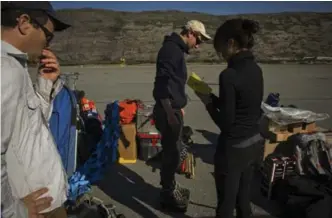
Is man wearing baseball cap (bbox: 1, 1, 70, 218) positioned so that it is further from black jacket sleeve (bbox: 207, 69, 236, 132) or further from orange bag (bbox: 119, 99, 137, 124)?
orange bag (bbox: 119, 99, 137, 124)

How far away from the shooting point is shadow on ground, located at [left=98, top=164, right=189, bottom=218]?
4.79m

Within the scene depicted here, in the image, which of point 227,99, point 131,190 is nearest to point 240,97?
point 227,99

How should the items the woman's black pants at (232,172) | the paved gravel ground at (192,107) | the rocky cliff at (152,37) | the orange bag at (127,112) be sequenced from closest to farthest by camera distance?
the woman's black pants at (232,172) → the paved gravel ground at (192,107) → the orange bag at (127,112) → the rocky cliff at (152,37)

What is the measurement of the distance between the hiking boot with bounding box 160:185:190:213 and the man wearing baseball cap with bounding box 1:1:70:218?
2.59 m

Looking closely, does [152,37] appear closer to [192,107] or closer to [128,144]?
[192,107]

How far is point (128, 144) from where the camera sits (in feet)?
20.6

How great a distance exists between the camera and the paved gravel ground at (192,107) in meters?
4.92

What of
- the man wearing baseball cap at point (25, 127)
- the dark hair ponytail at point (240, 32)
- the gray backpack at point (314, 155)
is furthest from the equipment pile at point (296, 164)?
the man wearing baseball cap at point (25, 127)

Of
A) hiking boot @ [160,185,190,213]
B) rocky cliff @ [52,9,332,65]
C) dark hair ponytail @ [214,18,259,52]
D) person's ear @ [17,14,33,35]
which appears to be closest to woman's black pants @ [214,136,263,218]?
dark hair ponytail @ [214,18,259,52]

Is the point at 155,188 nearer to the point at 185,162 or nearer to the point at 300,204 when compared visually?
the point at 185,162

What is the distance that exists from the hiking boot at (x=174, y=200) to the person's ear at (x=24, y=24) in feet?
10.5

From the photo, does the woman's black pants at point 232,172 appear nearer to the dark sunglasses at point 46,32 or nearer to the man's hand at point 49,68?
the man's hand at point 49,68

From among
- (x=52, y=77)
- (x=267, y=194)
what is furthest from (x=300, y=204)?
(x=52, y=77)

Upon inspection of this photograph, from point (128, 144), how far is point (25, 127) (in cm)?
456
